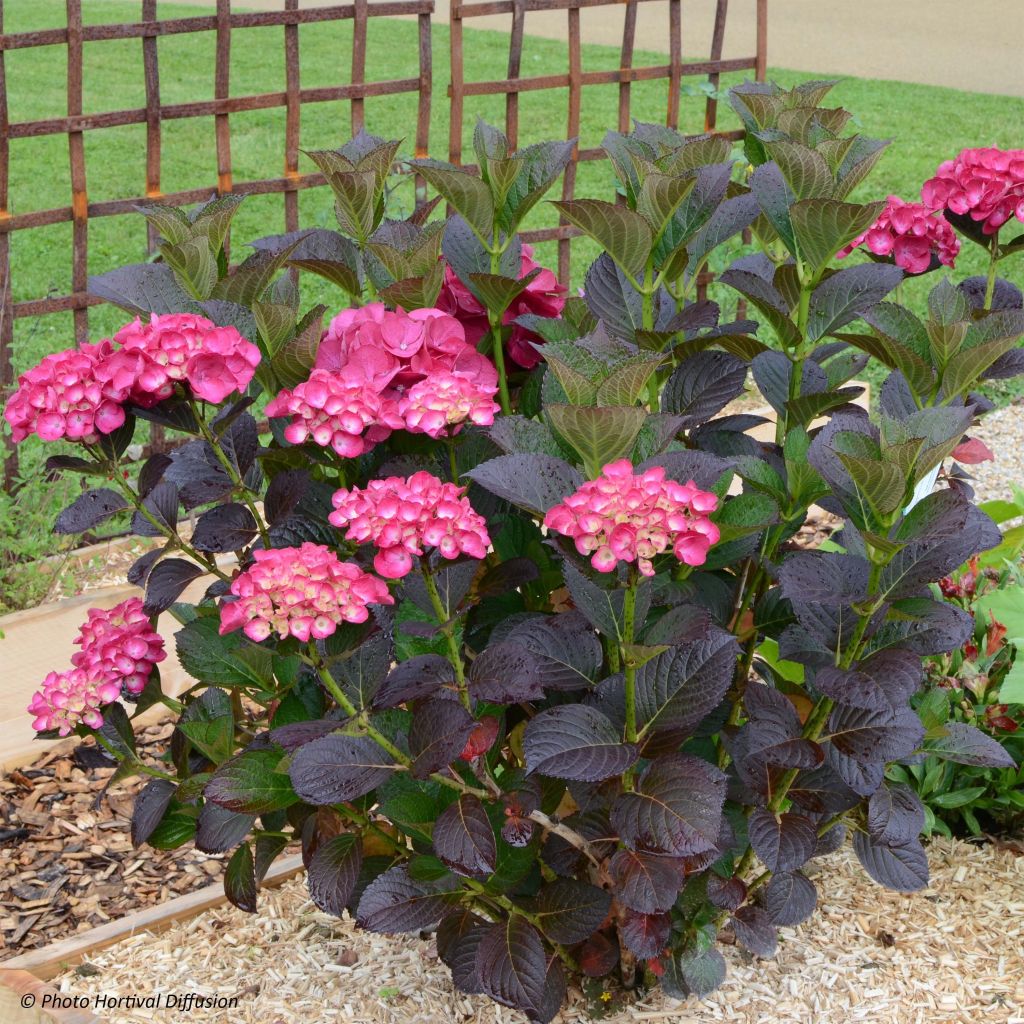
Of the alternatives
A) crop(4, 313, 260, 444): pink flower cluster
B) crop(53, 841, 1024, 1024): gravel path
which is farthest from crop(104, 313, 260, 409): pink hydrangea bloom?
crop(53, 841, 1024, 1024): gravel path

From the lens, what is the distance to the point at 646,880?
1441 millimetres

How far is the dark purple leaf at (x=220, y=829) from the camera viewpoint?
5.33 ft

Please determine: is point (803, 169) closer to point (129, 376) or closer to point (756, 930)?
point (129, 376)

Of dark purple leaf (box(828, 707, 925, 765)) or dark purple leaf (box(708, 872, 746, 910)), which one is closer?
dark purple leaf (box(828, 707, 925, 765))

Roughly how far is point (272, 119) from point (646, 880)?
30.2 feet

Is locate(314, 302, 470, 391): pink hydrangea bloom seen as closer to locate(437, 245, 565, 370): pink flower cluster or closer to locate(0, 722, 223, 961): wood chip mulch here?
locate(437, 245, 565, 370): pink flower cluster

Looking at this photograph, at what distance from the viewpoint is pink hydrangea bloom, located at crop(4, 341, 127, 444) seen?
1.47 meters

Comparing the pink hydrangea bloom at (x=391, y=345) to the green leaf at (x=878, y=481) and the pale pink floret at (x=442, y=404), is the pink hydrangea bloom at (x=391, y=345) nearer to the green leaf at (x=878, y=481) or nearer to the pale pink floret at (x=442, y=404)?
the pale pink floret at (x=442, y=404)

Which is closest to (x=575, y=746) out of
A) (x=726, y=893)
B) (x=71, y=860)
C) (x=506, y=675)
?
(x=506, y=675)

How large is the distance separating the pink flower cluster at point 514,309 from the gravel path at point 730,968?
37.6 inches

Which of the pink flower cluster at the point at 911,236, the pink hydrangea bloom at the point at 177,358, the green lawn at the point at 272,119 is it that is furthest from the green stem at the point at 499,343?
the green lawn at the point at 272,119

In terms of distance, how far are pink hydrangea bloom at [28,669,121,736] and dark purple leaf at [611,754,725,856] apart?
0.69m

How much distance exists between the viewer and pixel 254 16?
3.86 metres

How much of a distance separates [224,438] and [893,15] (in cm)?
1644
